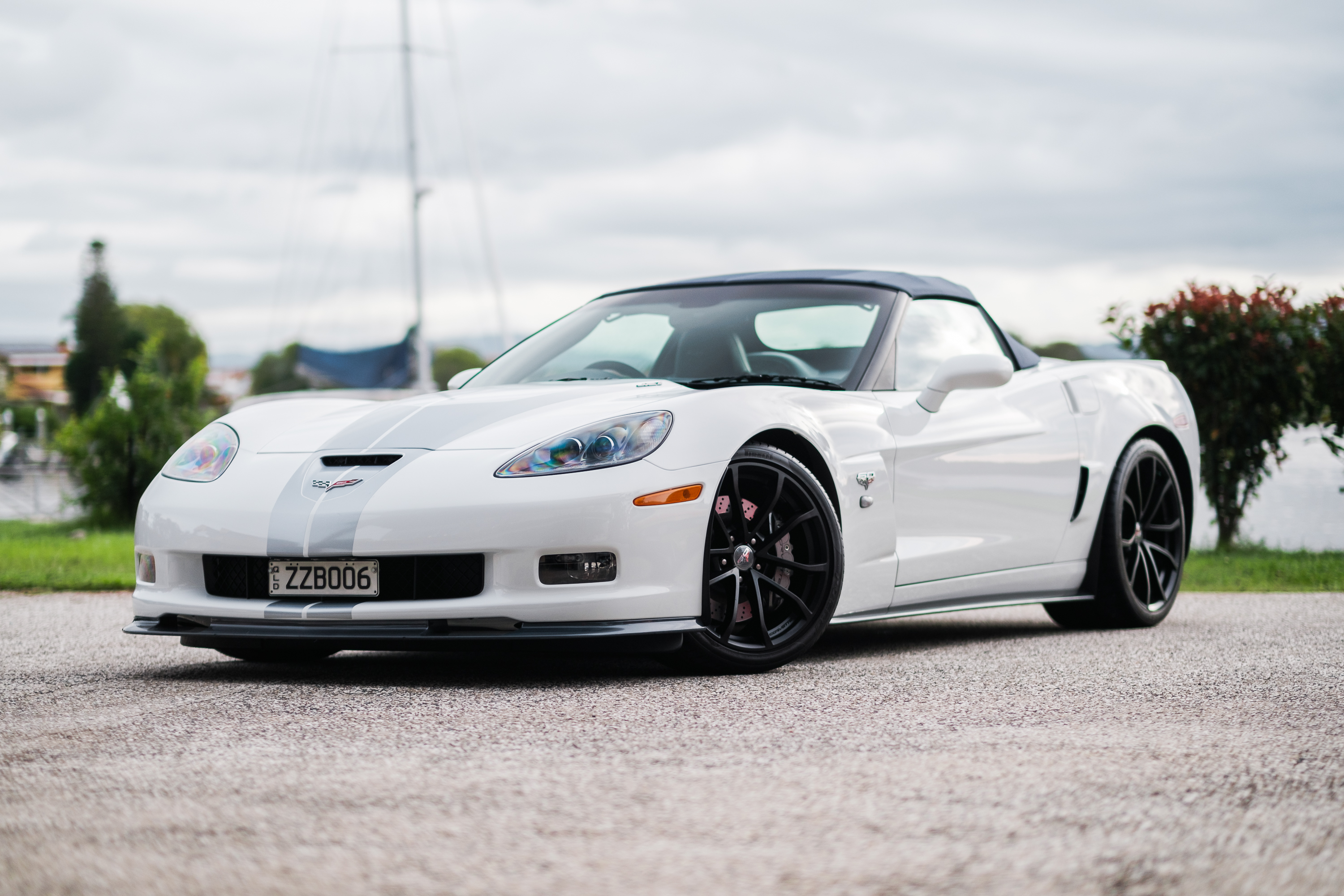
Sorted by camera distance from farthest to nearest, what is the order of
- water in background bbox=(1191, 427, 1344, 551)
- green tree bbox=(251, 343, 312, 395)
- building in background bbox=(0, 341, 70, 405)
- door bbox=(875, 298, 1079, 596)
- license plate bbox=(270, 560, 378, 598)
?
building in background bbox=(0, 341, 70, 405), green tree bbox=(251, 343, 312, 395), water in background bbox=(1191, 427, 1344, 551), door bbox=(875, 298, 1079, 596), license plate bbox=(270, 560, 378, 598)

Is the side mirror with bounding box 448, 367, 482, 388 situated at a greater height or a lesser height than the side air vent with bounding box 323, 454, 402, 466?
greater

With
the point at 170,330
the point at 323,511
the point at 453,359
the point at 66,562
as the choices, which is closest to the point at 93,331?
the point at 170,330

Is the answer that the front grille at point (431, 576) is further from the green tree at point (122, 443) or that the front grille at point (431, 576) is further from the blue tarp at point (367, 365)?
the blue tarp at point (367, 365)

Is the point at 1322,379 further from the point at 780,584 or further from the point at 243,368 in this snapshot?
the point at 243,368

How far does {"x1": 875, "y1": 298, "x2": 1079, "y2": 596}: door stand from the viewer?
5312 mm

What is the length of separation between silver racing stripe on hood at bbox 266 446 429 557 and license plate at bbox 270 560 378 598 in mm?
39

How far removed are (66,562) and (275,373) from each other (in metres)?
80.1

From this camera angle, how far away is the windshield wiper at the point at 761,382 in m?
5.06

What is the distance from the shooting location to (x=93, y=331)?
271 ft

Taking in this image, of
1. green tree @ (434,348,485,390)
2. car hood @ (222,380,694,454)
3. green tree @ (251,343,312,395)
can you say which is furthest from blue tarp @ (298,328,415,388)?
green tree @ (434,348,485,390)

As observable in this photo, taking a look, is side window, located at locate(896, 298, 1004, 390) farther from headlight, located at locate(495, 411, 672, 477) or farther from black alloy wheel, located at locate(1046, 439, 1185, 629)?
headlight, located at locate(495, 411, 672, 477)

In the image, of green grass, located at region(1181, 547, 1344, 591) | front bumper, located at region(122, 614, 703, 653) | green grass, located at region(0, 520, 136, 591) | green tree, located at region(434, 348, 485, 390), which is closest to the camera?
front bumper, located at region(122, 614, 703, 653)

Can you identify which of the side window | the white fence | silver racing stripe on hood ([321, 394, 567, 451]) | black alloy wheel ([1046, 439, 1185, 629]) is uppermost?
the side window

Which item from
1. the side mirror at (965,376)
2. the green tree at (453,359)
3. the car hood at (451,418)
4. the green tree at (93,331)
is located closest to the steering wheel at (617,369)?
Result: the car hood at (451,418)
